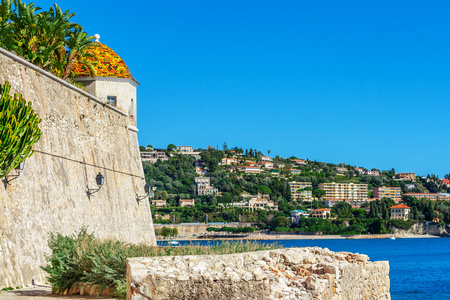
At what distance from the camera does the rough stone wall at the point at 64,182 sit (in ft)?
48.5

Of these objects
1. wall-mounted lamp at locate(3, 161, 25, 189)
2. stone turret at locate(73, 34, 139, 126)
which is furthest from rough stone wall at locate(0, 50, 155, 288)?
stone turret at locate(73, 34, 139, 126)

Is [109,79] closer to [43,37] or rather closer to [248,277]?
[43,37]

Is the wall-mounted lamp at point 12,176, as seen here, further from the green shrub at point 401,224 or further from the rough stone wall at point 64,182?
the green shrub at point 401,224

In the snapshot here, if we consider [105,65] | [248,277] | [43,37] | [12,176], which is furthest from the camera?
[105,65]

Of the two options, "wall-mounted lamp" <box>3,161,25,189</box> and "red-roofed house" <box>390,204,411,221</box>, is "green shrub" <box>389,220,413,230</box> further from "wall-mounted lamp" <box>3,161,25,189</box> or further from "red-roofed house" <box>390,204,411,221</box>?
"wall-mounted lamp" <box>3,161,25,189</box>

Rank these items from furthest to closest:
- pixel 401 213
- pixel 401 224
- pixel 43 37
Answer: pixel 401 213 < pixel 401 224 < pixel 43 37

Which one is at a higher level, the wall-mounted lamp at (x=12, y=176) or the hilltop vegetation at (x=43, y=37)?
the hilltop vegetation at (x=43, y=37)

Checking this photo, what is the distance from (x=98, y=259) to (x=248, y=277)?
3.44 meters

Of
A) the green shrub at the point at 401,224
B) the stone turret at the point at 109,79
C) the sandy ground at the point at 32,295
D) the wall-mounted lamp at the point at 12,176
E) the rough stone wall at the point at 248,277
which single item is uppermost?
the stone turret at the point at 109,79

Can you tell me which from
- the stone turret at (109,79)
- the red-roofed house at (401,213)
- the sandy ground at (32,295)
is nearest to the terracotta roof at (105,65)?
the stone turret at (109,79)

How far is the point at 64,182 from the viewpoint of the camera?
715 inches

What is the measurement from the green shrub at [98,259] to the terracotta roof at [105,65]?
42.1ft

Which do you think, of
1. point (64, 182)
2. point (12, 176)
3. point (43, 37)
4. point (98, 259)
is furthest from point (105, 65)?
point (98, 259)

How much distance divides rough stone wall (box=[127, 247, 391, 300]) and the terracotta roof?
15.2 m
